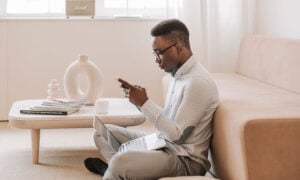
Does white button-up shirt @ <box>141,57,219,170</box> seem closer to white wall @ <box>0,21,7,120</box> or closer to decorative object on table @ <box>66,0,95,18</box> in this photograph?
decorative object on table @ <box>66,0,95,18</box>

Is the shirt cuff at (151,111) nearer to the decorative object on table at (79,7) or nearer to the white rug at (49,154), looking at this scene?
the white rug at (49,154)

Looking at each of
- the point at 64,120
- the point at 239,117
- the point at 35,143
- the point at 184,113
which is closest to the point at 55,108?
the point at 64,120

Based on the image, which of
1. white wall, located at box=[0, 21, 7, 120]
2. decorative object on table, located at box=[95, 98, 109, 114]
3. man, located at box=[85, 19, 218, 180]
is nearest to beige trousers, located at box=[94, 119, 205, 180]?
man, located at box=[85, 19, 218, 180]

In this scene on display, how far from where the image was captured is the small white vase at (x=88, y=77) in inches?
133

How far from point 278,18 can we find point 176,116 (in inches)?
75.6

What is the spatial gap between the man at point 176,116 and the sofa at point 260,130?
0.09 m

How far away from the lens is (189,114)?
7.48 feet

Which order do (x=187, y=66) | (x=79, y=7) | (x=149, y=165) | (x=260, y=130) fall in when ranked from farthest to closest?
(x=79, y=7), (x=187, y=66), (x=149, y=165), (x=260, y=130)

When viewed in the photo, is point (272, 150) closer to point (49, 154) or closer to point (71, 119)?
point (71, 119)

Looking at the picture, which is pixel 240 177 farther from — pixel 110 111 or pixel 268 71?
pixel 268 71

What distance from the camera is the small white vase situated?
338 cm

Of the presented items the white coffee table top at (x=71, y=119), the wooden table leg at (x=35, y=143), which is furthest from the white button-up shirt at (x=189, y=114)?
the wooden table leg at (x=35, y=143)

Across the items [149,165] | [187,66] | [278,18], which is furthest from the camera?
[278,18]

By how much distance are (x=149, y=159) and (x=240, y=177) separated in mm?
400
